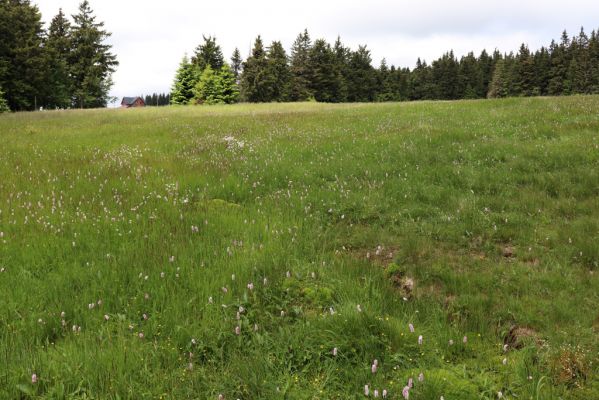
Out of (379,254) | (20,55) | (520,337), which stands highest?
(20,55)

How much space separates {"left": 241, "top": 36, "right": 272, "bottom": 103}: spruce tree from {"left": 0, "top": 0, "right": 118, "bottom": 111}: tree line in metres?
23.6

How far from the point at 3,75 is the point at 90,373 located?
59594 mm

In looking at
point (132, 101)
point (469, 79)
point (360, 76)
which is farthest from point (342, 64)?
point (132, 101)

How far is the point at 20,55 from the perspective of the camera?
1957 inches

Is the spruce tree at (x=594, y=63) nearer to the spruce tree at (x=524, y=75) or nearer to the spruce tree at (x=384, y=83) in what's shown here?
the spruce tree at (x=524, y=75)

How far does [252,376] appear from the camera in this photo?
3469 millimetres

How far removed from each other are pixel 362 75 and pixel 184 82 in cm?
4715

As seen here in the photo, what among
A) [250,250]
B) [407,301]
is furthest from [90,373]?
[407,301]

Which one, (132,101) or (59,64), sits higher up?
(132,101)

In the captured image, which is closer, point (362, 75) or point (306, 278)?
point (306, 278)

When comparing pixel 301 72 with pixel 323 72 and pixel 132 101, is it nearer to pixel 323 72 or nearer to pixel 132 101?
pixel 323 72

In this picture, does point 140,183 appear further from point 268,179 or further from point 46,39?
point 46,39

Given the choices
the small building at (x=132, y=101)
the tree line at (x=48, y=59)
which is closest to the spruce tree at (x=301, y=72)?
the tree line at (x=48, y=59)

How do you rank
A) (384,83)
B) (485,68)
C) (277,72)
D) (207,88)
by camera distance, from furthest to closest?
(485,68) → (384,83) → (277,72) → (207,88)
